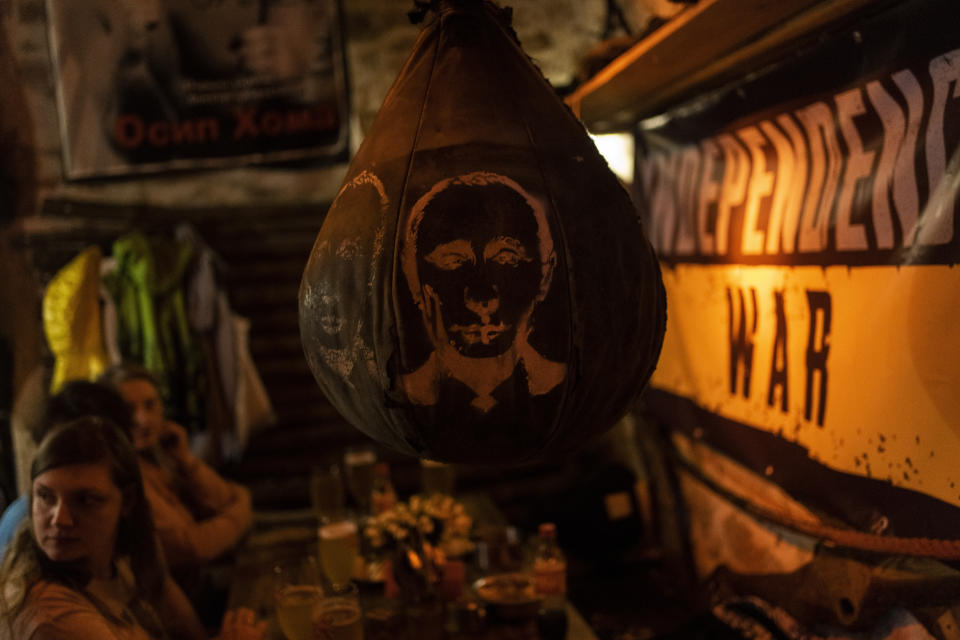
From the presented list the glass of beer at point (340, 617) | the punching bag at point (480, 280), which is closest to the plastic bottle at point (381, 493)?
the glass of beer at point (340, 617)

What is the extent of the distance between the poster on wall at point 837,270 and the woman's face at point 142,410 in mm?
2570

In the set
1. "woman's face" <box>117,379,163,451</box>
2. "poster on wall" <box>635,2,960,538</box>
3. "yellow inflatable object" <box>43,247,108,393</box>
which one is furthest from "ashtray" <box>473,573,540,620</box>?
"yellow inflatable object" <box>43,247,108,393</box>

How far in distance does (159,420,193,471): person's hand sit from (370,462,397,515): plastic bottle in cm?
85

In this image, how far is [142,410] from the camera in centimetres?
313

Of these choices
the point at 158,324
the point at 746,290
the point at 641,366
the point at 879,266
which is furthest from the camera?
the point at 158,324

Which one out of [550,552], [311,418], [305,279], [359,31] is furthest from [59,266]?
[305,279]

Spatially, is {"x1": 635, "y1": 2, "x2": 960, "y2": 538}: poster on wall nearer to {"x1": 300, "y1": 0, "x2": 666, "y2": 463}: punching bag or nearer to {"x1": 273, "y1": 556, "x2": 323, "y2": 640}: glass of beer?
{"x1": 300, "y1": 0, "x2": 666, "y2": 463}: punching bag

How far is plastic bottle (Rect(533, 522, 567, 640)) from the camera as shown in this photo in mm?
2223

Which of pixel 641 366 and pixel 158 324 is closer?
pixel 641 366

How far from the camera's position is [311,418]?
469cm

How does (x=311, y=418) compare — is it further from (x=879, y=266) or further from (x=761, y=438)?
(x=879, y=266)

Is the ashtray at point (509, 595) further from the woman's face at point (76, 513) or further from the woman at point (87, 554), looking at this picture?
the woman's face at point (76, 513)

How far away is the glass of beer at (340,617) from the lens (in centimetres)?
205

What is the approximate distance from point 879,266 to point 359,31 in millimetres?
3658
